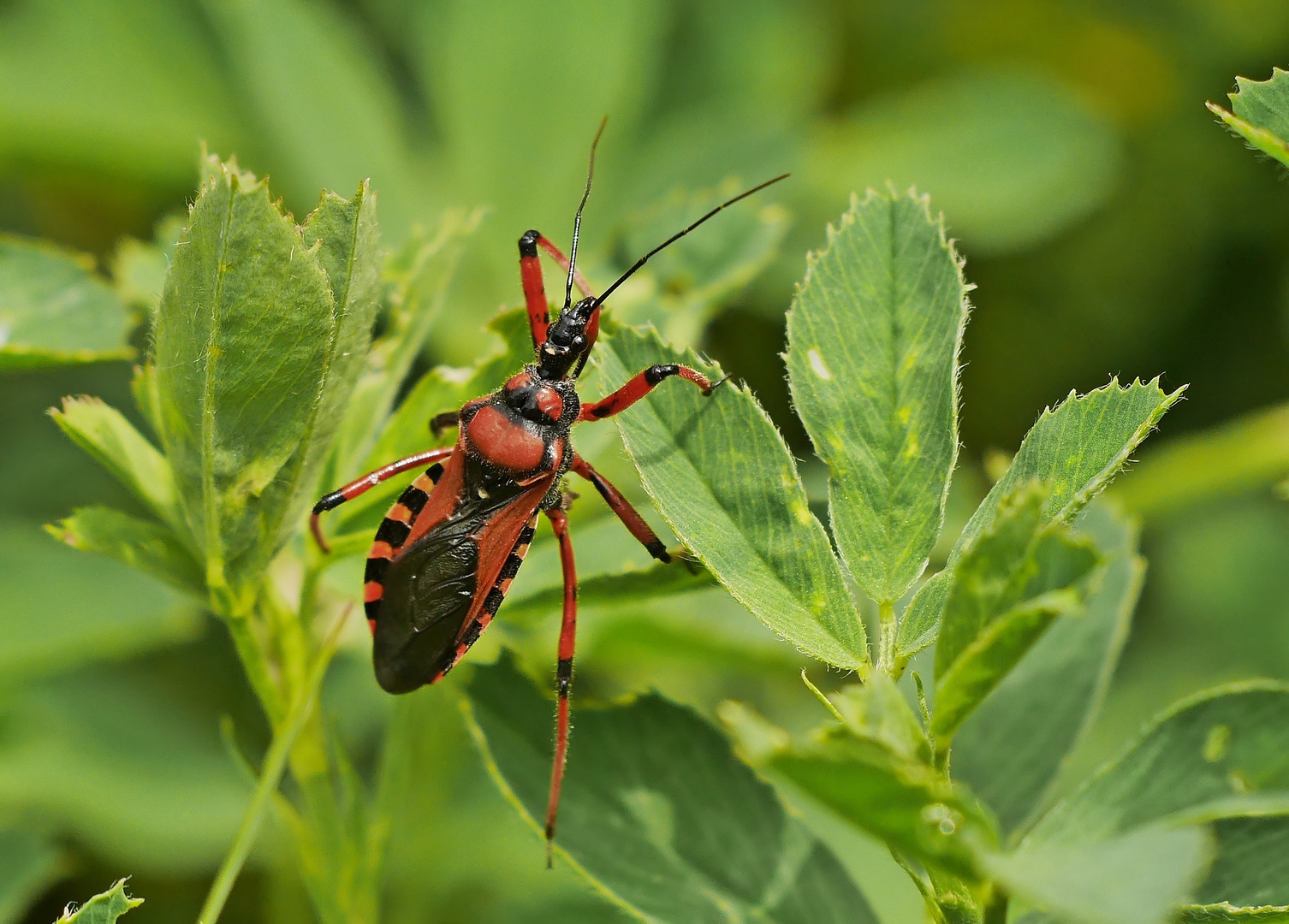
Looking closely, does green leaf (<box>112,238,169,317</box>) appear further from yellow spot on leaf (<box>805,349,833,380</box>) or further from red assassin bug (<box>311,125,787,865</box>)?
yellow spot on leaf (<box>805,349,833,380</box>)

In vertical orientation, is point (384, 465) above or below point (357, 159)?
below

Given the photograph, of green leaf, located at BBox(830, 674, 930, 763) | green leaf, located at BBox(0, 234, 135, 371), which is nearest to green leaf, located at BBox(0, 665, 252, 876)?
green leaf, located at BBox(0, 234, 135, 371)

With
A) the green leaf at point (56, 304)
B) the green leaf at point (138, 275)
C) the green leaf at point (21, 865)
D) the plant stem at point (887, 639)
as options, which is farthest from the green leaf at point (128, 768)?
the plant stem at point (887, 639)

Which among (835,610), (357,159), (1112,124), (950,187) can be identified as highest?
(1112,124)

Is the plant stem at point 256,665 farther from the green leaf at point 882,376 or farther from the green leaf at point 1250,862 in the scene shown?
the green leaf at point 1250,862

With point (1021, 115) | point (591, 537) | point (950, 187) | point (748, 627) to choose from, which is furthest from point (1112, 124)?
point (591, 537)

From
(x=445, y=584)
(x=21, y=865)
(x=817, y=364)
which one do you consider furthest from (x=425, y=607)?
(x=21, y=865)

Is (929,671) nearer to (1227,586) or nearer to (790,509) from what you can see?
(790,509)
